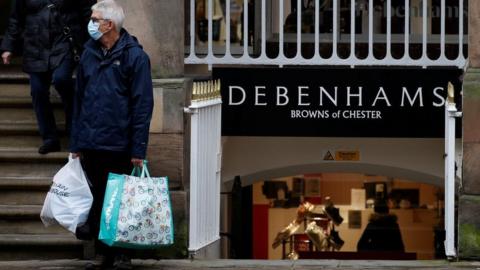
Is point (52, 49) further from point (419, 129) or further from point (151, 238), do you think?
point (419, 129)

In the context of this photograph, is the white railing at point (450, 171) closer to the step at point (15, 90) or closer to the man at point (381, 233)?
the step at point (15, 90)

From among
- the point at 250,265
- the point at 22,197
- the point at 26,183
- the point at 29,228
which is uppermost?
the point at 26,183

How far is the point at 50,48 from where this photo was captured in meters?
9.98

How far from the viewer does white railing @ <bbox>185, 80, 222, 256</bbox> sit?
29.8 feet

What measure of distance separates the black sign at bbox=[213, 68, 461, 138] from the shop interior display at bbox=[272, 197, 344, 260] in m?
2.90

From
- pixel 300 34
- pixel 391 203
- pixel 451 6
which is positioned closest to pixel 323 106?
pixel 300 34

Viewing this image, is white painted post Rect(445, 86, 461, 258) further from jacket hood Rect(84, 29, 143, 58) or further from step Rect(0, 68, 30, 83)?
step Rect(0, 68, 30, 83)

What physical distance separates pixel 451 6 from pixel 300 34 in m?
1.24

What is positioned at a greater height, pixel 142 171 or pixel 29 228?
pixel 142 171

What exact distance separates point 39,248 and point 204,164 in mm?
1308

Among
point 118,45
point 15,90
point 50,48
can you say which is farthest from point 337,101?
point 15,90

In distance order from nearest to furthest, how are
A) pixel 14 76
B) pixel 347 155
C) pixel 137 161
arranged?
pixel 137 161
pixel 14 76
pixel 347 155

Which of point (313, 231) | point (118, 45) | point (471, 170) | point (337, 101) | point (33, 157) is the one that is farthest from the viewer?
point (313, 231)

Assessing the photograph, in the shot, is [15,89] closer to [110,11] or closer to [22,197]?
[22,197]
